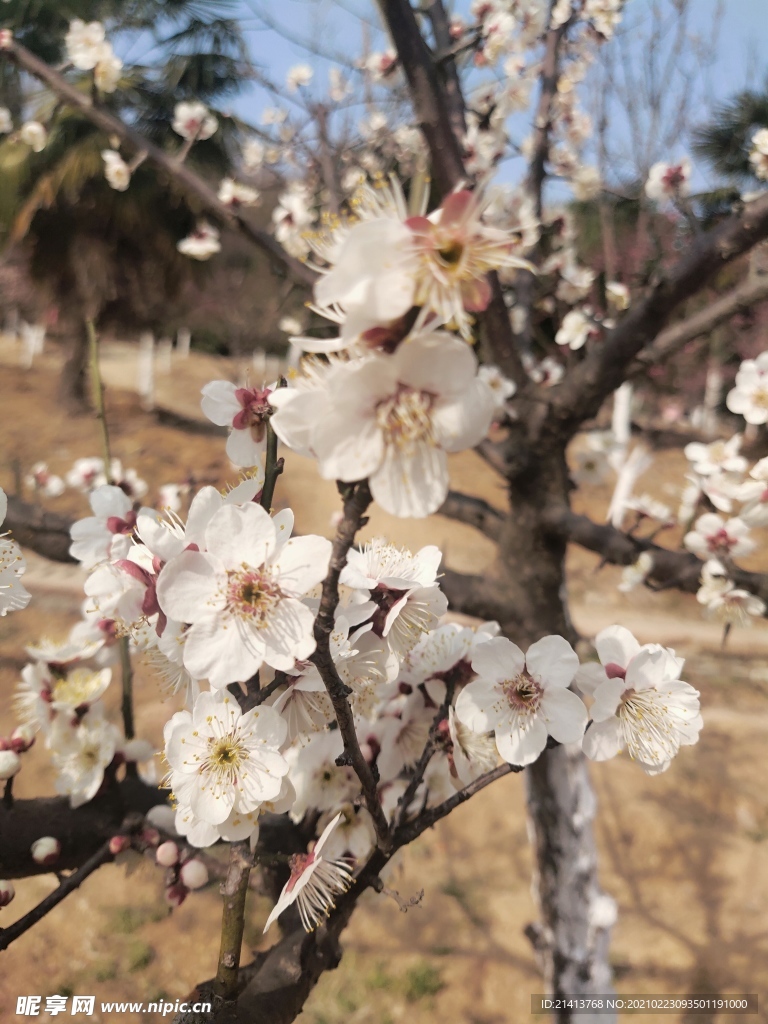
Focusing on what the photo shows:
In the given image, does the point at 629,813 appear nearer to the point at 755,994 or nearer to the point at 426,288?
the point at 755,994

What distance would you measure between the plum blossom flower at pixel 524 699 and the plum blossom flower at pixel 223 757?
0.23 metres

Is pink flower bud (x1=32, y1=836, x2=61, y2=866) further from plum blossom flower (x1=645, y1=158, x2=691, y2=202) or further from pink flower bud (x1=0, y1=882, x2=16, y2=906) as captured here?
plum blossom flower (x1=645, y1=158, x2=691, y2=202)

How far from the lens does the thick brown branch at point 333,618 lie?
0.43 meters

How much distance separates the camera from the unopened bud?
0.93 meters

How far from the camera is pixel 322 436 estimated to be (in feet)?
1.33

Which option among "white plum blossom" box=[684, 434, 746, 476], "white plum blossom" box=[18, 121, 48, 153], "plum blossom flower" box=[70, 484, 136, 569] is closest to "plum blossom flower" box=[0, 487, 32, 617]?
"plum blossom flower" box=[70, 484, 136, 569]

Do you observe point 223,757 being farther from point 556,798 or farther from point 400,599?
point 556,798

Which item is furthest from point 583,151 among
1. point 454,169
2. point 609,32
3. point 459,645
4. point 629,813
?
point 459,645

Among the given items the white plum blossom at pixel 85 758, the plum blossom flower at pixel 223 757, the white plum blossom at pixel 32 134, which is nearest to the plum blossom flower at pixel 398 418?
the plum blossom flower at pixel 223 757

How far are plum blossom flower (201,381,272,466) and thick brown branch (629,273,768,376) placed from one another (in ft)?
4.02

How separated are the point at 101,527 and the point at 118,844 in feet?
1.53

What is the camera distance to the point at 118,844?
0.89m

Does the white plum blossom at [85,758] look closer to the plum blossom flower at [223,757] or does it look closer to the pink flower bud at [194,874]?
the pink flower bud at [194,874]

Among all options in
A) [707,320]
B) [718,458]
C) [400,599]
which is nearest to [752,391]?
[707,320]
